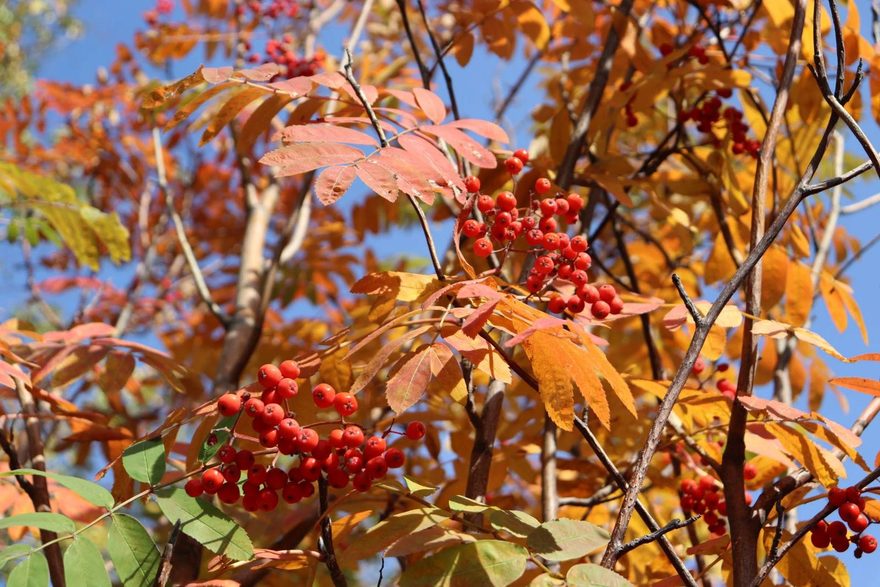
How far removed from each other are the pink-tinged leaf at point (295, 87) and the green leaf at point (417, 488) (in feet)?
2.62

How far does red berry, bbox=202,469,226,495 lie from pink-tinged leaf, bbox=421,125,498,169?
667 mm

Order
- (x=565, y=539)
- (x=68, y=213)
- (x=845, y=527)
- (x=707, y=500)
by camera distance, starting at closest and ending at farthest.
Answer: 1. (x=565, y=539)
2. (x=845, y=527)
3. (x=707, y=500)
4. (x=68, y=213)

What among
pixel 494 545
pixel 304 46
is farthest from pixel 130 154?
pixel 494 545

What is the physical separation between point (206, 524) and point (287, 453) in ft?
0.52

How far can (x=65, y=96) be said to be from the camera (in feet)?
18.8

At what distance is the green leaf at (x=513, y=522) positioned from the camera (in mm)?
1170

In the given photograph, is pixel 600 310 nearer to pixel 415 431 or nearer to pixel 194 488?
pixel 415 431

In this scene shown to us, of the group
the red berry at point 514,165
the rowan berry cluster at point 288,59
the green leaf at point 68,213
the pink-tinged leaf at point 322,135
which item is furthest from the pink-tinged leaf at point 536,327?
the rowan berry cluster at point 288,59

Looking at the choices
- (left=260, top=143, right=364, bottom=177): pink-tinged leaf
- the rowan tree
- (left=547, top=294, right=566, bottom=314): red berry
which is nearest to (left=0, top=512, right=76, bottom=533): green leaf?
the rowan tree

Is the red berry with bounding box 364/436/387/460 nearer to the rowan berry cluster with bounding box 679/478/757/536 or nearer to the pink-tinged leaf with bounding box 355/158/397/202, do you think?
the pink-tinged leaf with bounding box 355/158/397/202

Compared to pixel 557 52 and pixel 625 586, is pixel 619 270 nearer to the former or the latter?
pixel 557 52

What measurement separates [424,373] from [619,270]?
262 centimetres

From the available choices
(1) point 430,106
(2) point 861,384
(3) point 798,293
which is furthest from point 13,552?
(3) point 798,293

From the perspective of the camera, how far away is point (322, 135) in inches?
53.7
